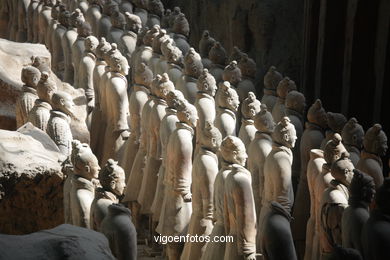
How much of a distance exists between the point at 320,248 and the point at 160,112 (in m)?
2.16

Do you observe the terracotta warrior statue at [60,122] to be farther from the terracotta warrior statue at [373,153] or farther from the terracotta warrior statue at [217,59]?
the terracotta warrior statue at [373,153]

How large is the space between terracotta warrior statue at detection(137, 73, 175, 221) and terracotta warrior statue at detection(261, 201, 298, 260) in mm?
2446

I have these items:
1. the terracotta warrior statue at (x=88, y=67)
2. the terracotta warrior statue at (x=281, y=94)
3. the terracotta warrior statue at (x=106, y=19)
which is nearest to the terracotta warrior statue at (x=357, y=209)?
the terracotta warrior statue at (x=281, y=94)

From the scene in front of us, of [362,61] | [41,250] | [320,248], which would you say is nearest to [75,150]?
[320,248]

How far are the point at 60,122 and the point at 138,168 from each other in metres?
1.23

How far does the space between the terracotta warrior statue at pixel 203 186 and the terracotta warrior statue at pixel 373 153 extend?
103cm

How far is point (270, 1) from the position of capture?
1061 cm

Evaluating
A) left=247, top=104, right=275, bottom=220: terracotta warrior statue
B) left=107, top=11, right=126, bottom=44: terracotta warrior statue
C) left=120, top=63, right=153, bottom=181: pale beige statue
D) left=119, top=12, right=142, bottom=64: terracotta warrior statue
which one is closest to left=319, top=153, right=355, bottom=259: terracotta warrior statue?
left=247, top=104, right=275, bottom=220: terracotta warrior statue

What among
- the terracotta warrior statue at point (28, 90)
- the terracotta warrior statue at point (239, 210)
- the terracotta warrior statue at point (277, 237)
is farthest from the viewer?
the terracotta warrior statue at point (28, 90)

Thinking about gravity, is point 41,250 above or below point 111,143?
above

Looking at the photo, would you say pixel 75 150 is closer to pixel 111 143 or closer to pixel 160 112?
pixel 160 112

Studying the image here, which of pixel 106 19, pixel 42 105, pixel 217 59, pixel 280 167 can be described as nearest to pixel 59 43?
pixel 106 19

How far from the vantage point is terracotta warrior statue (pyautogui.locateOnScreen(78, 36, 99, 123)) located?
29.4 feet

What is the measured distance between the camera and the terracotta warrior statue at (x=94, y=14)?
10.4 meters
